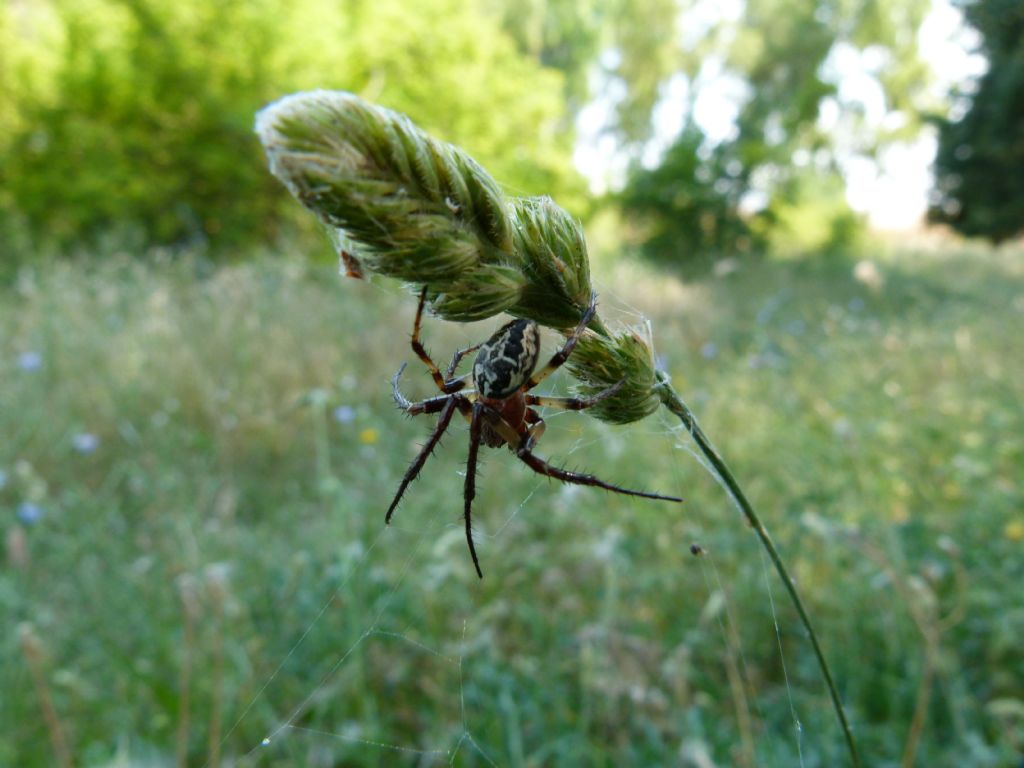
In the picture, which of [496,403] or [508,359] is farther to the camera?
[496,403]

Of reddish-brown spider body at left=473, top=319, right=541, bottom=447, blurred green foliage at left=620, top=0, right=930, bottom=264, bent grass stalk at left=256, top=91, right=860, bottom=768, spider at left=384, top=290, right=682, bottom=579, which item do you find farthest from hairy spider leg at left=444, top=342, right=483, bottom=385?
blurred green foliage at left=620, top=0, right=930, bottom=264

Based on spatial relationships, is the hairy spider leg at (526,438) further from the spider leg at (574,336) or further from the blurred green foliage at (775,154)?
the blurred green foliage at (775,154)

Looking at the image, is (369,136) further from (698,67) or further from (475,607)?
(698,67)

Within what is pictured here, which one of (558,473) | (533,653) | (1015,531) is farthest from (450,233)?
(1015,531)

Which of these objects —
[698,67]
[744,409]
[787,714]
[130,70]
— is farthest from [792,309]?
[698,67]

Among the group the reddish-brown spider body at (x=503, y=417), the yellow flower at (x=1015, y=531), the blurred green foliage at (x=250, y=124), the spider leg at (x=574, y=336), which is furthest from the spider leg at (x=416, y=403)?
the blurred green foliage at (x=250, y=124)

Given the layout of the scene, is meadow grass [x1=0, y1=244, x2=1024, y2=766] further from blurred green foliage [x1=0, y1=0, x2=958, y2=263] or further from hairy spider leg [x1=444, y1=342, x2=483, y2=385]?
blurred green foliage [x1=0, y1=0, x2=958, y2=263]

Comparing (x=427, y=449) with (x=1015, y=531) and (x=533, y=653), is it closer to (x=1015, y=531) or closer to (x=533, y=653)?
(x=533, y=653)
